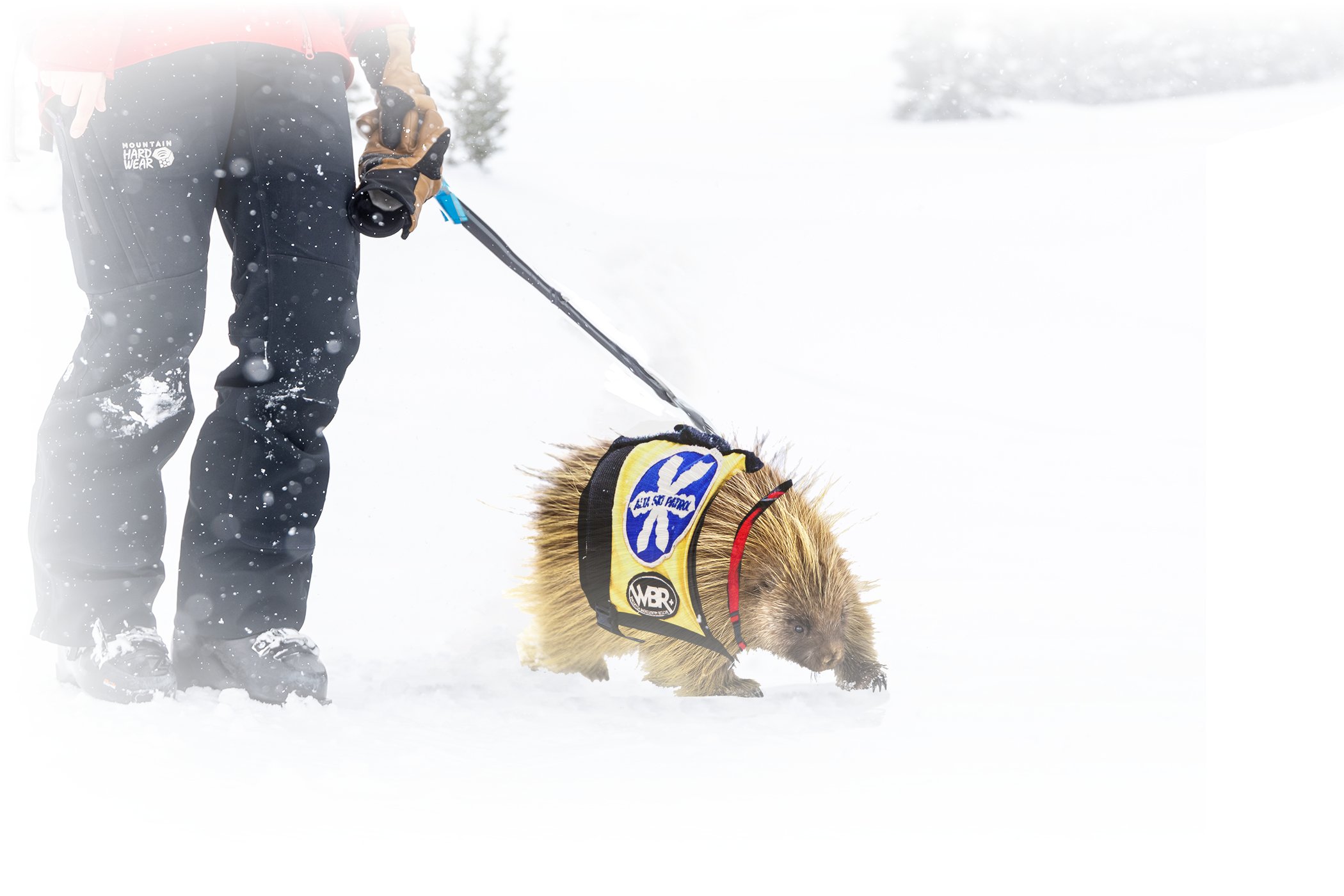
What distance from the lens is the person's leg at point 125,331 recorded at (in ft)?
6.00

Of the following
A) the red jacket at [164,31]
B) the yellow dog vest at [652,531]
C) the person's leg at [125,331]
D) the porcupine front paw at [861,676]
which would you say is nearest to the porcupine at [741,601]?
A: the porcupine front paw at [861,676]

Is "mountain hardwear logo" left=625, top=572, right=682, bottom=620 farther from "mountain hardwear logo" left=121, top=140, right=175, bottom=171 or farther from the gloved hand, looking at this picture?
"mountain hardwear logo" left=121, top=140, right=175, bottom=171

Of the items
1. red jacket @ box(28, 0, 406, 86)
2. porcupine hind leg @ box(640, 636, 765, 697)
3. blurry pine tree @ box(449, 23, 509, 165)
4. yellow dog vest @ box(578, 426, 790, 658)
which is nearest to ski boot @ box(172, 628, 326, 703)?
yellow dog vest @ box(578, 426, 790, 658)

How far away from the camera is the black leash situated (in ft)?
7.07

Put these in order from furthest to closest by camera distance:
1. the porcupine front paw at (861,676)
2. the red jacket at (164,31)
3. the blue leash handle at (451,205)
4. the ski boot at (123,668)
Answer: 1. the porcupine front paw at (861,676)
2. the blue leash handle at (451,205)
3. the ski boot at (123,668)
4. the red jacket at (164,31)

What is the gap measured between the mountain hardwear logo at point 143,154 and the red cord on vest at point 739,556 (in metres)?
1.41

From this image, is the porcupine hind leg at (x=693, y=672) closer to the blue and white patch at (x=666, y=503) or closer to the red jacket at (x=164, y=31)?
the blue and white patch at (x=666, y=503)

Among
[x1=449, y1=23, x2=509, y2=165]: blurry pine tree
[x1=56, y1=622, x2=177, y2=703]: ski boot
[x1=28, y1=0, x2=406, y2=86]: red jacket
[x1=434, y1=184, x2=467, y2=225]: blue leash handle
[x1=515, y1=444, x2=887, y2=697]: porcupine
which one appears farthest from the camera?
[x1=449, y1=23, x2=509, y2=165]: blurry pine tree

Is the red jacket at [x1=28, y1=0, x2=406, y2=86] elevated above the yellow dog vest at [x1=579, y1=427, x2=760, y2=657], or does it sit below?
above

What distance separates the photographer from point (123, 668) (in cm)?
190

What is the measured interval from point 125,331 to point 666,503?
1148mm

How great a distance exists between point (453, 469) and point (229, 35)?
7.73ft

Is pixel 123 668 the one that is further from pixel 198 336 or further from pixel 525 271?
pixel 525 271

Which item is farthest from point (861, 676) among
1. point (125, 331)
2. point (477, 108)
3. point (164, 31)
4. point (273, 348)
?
point (477, 108)
